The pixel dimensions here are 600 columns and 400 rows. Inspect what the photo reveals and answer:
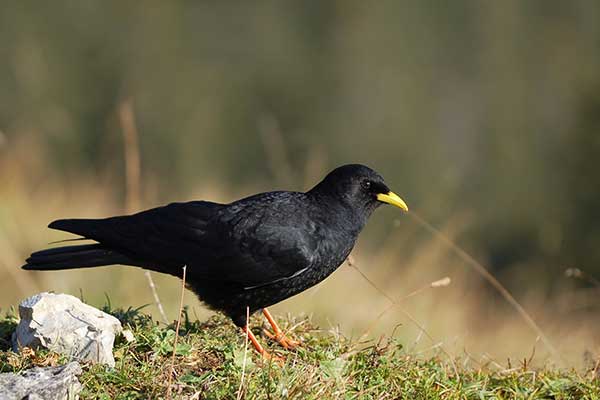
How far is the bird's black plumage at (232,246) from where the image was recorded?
491 centimetres

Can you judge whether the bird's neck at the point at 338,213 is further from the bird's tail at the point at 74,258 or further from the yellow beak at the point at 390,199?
the bird's tail at the point at 74,258

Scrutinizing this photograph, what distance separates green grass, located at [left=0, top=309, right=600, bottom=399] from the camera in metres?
3.95

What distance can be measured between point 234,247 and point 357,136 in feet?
80.4

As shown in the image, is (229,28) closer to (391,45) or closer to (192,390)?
(391,45)

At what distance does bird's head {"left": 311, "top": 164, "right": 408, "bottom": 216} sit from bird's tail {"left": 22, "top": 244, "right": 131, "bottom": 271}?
4.13 ft

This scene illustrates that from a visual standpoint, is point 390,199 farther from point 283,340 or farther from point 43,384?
point 43,384

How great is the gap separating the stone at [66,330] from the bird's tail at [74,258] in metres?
0.64

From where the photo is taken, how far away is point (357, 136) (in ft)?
Result: 96.1

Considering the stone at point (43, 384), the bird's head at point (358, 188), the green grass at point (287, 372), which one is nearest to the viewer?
the stone at point (43, 384)

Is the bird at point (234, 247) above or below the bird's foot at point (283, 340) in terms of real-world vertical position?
above

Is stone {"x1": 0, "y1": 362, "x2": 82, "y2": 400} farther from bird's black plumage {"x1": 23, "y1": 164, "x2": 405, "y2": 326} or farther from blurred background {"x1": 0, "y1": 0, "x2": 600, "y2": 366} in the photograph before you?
blurred background {"x1": 0, "y1": 0, "x2": 600, "y2": 366}

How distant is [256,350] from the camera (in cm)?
471

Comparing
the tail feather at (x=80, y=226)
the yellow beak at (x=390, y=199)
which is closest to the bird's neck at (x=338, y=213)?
the yellow beak at (x=390, y=199)

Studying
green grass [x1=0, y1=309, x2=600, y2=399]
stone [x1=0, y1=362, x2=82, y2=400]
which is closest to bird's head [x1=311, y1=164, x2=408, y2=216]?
green grass [x1=0, y1=309, x2=600, y2=399]
